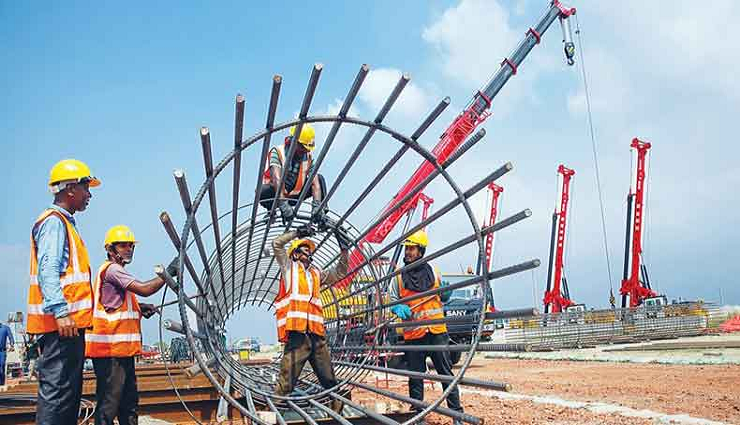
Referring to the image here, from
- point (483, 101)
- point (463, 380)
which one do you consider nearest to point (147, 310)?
point (463, 380)

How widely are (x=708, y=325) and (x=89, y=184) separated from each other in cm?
2268

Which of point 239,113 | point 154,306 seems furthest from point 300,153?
point 239,113

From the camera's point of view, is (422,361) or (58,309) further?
(422,361)

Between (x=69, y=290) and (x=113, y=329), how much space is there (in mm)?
632

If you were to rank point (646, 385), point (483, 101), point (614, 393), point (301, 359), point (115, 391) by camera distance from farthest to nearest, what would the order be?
point (483, 101)
point (646, 385)
point (614, 393)
point (301, 359)
point (115, 391)

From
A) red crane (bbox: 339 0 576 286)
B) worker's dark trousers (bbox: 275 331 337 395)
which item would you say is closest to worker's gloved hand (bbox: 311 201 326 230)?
worker's dark trousers (bbox: 275 331 337 395)

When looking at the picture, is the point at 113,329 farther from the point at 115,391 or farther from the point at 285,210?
the point at 285,210

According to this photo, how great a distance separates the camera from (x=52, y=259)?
3752mm

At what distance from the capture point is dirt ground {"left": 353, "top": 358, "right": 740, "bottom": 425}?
20.0ft

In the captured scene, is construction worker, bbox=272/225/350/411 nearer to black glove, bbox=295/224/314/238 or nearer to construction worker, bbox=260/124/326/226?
black glove, bbox=295/224/314/238

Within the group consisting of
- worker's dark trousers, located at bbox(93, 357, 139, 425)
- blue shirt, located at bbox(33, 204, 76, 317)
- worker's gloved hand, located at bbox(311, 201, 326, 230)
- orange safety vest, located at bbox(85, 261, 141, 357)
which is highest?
worker's gloved hand, located at bbox(311, 201, 326, 230)

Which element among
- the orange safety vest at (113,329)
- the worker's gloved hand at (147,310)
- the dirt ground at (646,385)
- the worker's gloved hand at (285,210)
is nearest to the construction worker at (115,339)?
the orange safety vest at (113,329)

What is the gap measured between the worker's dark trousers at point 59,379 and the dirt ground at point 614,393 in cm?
332

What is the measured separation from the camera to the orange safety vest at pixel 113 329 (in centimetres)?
431
